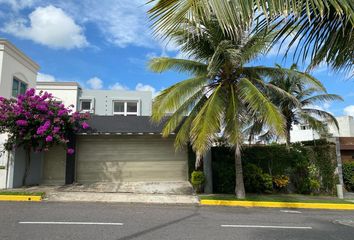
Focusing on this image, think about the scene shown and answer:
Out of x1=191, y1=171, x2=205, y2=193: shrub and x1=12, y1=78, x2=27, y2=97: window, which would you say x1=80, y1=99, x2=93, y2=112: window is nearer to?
x1=12, y1=78, x2=27, y2=97: window

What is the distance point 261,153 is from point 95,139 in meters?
8.83

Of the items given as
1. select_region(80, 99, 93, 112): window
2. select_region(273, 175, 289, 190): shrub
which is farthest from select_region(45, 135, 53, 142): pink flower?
select_region(80, 99, 93, 112): window

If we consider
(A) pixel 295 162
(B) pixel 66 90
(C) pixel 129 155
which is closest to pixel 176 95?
(C) pixel 129 155

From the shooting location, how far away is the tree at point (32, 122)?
571 inches

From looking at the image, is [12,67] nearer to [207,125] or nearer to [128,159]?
[128,159]

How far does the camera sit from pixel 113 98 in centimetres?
2781

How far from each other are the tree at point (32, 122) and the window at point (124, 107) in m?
12.3

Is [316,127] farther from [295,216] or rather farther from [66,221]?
[66,221]

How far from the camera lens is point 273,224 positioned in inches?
358

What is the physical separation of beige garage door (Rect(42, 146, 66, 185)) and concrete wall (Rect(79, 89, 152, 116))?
33.3ft

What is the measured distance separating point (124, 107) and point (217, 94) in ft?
53.1

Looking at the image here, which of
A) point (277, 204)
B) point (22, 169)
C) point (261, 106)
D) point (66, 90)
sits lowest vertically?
point (277, 204)

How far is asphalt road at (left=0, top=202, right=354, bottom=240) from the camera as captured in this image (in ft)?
24.1

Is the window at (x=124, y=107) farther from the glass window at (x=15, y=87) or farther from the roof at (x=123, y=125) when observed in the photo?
the roof at (x=123, y=125)
